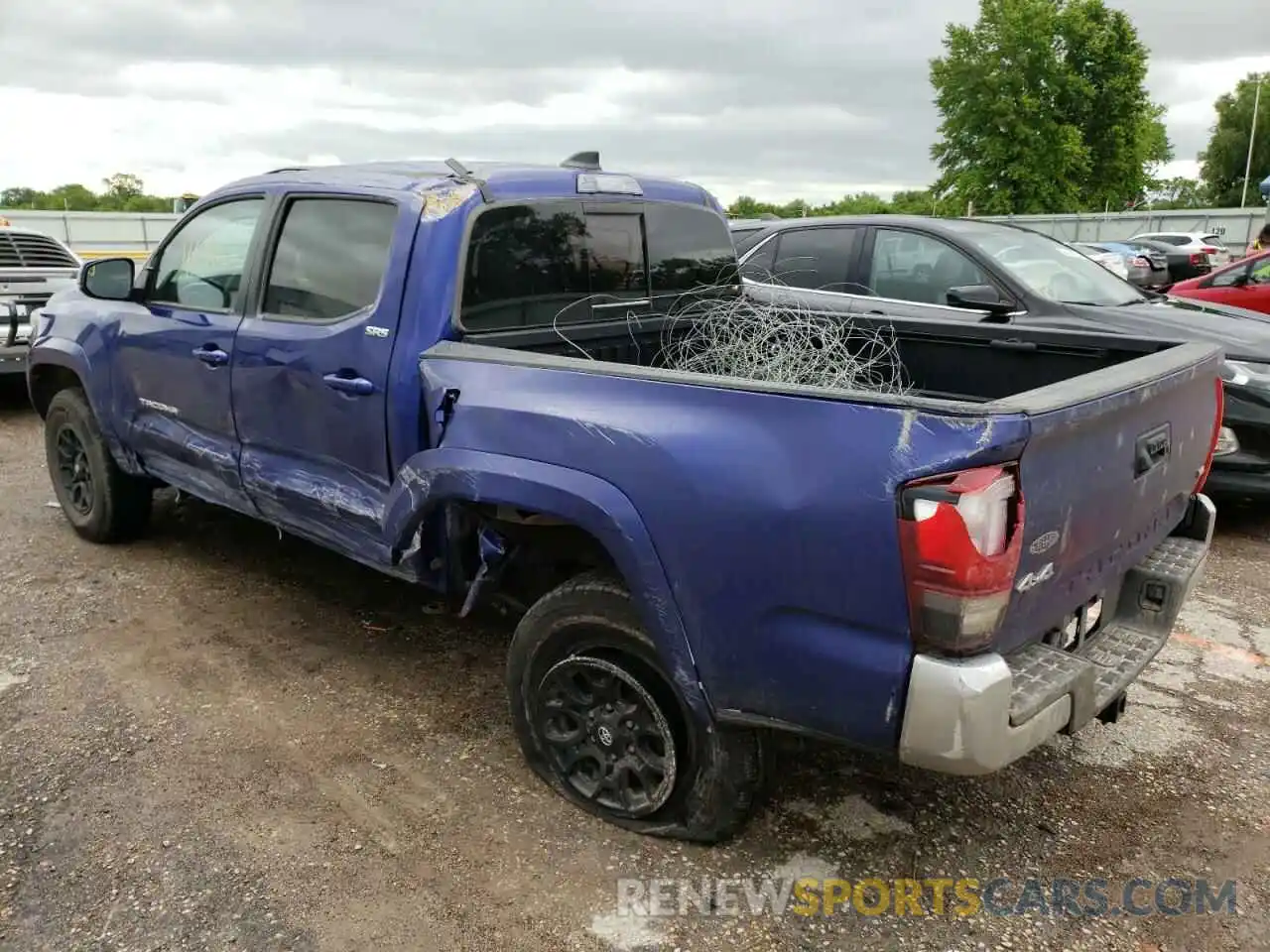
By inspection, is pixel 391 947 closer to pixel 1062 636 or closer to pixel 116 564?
pixel 1062 636

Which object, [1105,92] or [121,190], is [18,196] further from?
[1105,92]

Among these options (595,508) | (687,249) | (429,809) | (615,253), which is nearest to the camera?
(595,508)

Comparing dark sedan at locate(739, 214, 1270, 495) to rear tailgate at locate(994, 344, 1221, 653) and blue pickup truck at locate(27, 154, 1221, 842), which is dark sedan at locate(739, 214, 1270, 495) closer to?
blue pickup truck at locate(27, 154, 1221, 842)

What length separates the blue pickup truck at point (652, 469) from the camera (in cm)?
224

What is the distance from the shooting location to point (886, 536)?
2.20m

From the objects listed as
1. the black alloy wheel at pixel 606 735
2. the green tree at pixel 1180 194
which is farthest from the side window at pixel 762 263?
the green tree at pixel 1180 194

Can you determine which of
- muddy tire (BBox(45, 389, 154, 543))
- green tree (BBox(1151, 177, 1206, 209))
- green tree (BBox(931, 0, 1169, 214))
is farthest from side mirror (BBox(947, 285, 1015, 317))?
green tree (BBox(1151, 177, 1206, 209))

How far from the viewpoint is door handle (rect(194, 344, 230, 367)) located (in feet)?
13.1

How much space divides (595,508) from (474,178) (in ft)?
4.70

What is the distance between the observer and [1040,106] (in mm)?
45688

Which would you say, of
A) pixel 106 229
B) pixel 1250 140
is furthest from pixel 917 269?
pixel 1250 140

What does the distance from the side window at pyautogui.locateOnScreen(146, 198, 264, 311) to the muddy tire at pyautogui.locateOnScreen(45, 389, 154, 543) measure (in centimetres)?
94

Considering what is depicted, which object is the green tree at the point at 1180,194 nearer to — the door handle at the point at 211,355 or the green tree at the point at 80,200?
the green tree at the point at 80,200

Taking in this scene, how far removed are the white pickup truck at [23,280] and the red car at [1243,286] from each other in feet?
34.7
